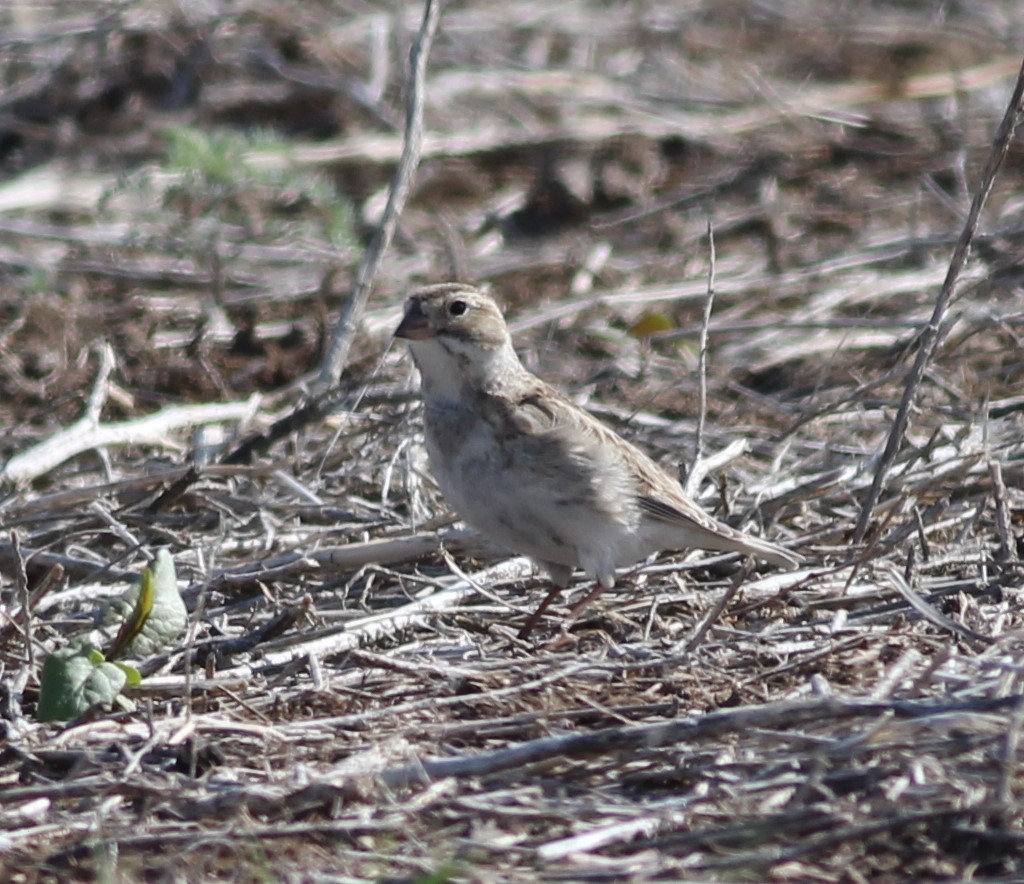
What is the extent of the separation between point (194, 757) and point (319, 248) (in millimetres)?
5722

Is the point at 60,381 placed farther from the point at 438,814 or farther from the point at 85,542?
the point at 438,814

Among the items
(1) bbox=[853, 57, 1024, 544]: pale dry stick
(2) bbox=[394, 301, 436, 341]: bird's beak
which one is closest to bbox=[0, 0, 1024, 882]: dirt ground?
(1) bbox=[853, 57, 1024, 544]: pale dry stick

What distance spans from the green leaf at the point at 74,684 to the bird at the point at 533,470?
1354 millimetres

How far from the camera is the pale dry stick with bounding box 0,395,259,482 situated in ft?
21.4

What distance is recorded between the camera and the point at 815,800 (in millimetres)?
3895

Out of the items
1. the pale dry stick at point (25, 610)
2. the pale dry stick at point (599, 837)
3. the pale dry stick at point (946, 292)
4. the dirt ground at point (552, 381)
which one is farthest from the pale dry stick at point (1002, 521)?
the pale dry stick at point (25, 610)

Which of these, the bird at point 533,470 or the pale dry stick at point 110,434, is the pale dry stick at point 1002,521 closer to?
the bird at point 533,470

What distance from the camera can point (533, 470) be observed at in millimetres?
5578

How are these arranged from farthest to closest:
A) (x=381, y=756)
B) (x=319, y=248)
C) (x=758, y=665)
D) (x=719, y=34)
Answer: (x=719, y=34) < (x=319, y=248) < (x=758, y=665) < (x=381, y=756)

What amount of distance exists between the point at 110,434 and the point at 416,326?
1.58 meters

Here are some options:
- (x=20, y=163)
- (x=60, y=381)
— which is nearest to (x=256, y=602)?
(x=60, y=381)

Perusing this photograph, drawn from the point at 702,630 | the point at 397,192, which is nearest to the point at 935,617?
the point at 702,630

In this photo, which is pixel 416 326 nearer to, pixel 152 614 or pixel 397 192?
pixel 397 192

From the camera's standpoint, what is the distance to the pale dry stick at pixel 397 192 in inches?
267
